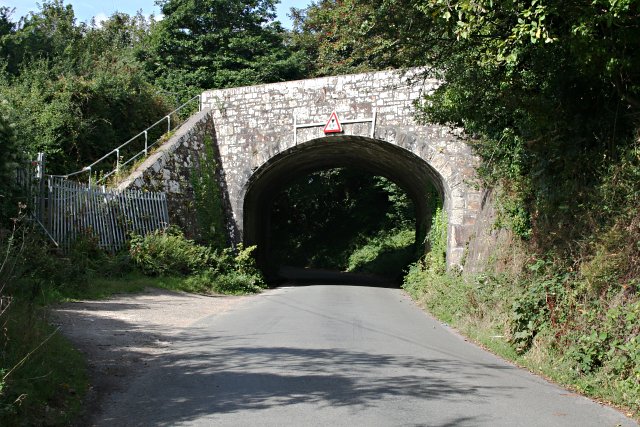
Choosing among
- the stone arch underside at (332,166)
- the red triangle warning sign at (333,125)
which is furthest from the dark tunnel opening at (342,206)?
the red triangle warning sign at (333,125)

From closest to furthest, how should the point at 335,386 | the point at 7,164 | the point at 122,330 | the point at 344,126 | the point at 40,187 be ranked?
the point at 335,386, the point at 122,330, the point at 7,164, the point at 40,187, the point at 344,126

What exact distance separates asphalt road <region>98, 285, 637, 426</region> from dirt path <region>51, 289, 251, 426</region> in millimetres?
195

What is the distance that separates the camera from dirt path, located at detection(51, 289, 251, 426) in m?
6.17

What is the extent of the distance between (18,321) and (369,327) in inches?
233

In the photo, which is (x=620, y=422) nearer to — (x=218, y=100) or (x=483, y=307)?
(x=483, y=307)

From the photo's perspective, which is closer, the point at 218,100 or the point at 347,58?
the point at 218,100

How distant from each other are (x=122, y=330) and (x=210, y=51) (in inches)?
885

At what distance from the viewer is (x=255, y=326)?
10.0m

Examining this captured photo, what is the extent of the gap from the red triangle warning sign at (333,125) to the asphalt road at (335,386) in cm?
996

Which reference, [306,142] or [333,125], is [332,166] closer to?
[306,142]

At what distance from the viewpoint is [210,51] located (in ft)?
95.5

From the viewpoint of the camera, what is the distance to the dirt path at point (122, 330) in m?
6.17

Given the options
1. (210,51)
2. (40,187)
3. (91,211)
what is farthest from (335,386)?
(210,51)

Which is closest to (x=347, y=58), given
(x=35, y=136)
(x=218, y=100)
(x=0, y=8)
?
(x=218, y=100)
